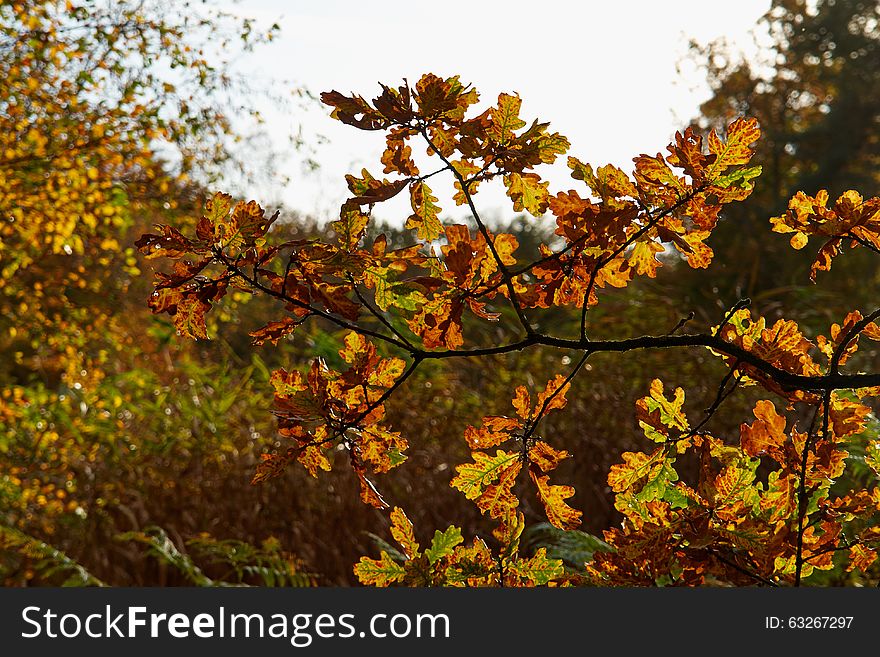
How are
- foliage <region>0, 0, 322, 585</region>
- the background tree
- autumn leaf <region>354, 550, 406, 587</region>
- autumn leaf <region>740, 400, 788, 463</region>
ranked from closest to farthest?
1. autumn leaf <region>740, 400, 788, 463</region>
2. autumn leaf <region>354, 550, 406, 587</region>
3. foliage <region>0, 0, 322, 585</region>
4. the background tree

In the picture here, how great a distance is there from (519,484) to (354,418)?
2544 millimetres

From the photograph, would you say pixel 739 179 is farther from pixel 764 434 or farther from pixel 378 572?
pixel 378 572

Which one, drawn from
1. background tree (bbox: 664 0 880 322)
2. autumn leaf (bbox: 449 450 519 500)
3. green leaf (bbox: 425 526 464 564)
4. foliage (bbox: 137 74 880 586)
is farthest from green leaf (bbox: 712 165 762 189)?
background tree (bbox: 664 0 880 322)

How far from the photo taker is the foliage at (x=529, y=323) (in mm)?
1188

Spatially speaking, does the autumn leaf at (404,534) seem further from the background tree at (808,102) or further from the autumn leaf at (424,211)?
the background tree at (808,102)

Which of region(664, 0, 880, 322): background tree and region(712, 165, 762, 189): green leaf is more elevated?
region(664, 0, 880, 322): background tree

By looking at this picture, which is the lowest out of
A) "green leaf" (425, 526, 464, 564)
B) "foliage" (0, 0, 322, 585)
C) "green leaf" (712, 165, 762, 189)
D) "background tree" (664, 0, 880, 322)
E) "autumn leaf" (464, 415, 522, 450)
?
"green leaf" (425, 526, 464, 564)

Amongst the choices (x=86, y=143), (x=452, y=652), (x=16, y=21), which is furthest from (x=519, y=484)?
(x=16, y=21)

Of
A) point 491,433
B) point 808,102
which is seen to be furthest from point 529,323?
point 808,102

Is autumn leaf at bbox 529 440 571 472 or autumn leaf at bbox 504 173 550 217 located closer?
autumn leaf at bbox 504 173 550 217

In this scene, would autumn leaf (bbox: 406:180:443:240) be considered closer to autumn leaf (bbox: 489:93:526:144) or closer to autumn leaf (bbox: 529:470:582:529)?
autumn leaf (bbox: 489:93:526:144)

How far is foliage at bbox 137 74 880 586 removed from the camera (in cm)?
119

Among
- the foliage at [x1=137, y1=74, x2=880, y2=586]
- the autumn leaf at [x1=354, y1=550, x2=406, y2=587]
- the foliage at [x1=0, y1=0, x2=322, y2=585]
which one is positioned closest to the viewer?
the foliage at [x1=137, y1=74, x2=880, y2=586]

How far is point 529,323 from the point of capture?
1.30 meters
